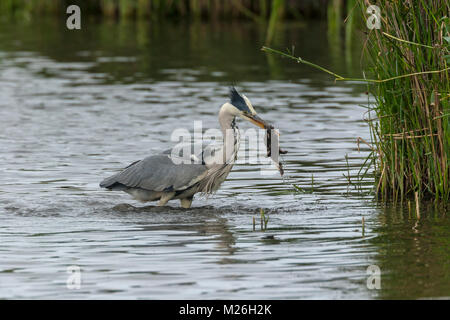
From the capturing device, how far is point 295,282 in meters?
6.22

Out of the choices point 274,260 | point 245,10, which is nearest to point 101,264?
point 274,260

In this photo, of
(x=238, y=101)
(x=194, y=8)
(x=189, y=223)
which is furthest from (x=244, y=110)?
(x=194, y=8)

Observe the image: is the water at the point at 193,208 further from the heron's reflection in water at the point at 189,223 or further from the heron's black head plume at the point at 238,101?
the heron's black head plume at the point at 238,101

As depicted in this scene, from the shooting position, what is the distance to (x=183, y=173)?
8922 mm

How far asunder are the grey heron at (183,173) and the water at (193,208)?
0.20m

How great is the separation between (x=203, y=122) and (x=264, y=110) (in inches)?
53.6

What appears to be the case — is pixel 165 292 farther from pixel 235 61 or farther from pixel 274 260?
pixel 235 61

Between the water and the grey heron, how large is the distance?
0.20 metres

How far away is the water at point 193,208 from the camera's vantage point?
6324 mm

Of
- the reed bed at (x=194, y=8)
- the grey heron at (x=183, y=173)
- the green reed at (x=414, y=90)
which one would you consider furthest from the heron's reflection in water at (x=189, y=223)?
the reed bed at (x=194, y=8)

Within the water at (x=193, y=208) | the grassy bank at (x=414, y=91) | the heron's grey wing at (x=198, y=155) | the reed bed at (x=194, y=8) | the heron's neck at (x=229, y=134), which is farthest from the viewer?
the reed bed at (x=194, y=8)

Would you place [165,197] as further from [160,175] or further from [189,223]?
[189,223]

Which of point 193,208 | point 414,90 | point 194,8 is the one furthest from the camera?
point 194,8

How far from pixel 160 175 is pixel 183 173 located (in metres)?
0.23
